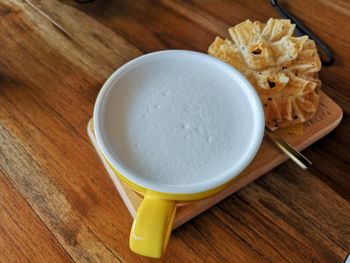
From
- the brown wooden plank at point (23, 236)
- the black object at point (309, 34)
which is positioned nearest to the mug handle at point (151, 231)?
the brown wooden plank at point (23, 236)

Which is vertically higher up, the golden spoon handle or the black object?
the black object

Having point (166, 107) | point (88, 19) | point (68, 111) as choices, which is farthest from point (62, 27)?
point (166, 107)

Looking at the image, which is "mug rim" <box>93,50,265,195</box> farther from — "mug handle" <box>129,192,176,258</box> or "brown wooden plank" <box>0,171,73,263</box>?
"brown wooden plank" <box>0,171,73,263</box>

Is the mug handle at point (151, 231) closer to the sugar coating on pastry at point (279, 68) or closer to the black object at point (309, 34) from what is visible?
the sugar coating on pastry at point (279, 68)

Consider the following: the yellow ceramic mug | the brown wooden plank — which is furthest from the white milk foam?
the brown wooden plank

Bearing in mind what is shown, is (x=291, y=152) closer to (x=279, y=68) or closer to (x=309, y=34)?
(x=279, y=68)

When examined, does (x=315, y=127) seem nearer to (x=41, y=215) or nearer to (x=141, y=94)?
(x=141, y=94)

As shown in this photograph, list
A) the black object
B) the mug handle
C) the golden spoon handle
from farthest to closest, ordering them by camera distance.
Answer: the black object
the golden spoon handle
the mug handle

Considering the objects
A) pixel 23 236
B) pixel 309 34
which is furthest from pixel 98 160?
pixel 309 34

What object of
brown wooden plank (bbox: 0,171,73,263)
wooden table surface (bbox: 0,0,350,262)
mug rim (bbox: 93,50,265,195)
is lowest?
brown wooden plank (bbox: 0,171,73,263)
